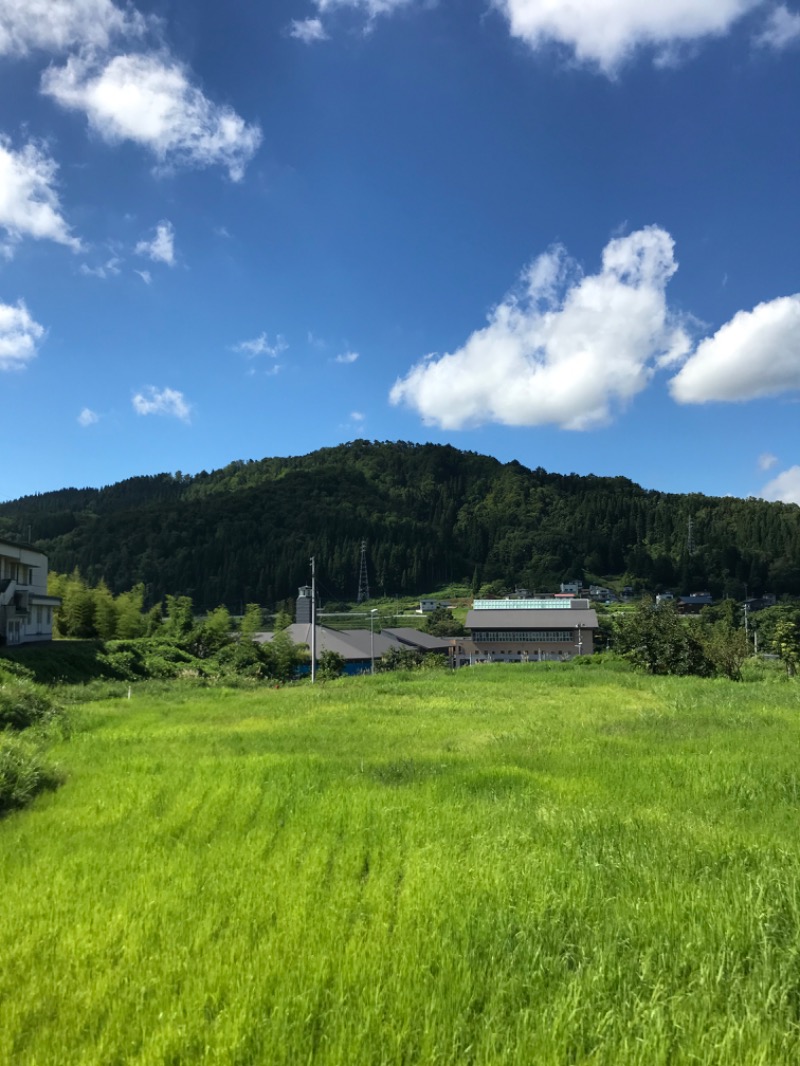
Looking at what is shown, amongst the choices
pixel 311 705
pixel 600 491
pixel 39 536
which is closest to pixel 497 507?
pixel 600 491

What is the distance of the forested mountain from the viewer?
334ft

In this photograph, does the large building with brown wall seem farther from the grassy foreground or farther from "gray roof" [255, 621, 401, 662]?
the grassy foreground

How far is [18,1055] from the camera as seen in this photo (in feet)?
9.62

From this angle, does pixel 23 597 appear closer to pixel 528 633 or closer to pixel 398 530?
pixel 528 633

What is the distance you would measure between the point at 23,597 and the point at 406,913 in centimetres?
2838

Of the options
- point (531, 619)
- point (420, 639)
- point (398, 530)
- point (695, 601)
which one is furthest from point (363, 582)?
point (695, 601)

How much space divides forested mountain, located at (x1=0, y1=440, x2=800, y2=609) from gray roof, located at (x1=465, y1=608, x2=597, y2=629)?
139ft

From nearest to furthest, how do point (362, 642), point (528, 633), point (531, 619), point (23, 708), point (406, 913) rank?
point (406, 913)
point (23, 708)
point (362, 642)
point (528, 633)
point (531, 619)

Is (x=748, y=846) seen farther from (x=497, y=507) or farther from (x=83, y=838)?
(x=497, y=507)

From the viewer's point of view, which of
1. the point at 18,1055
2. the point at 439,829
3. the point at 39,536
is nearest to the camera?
the point at 18,1055

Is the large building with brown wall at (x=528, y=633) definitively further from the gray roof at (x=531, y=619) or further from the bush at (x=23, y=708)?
the bush at (x=23, y=708)

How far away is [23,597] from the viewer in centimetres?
2772

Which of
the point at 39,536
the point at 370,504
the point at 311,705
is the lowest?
the point at 311,705

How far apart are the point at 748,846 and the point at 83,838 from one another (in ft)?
18.2
